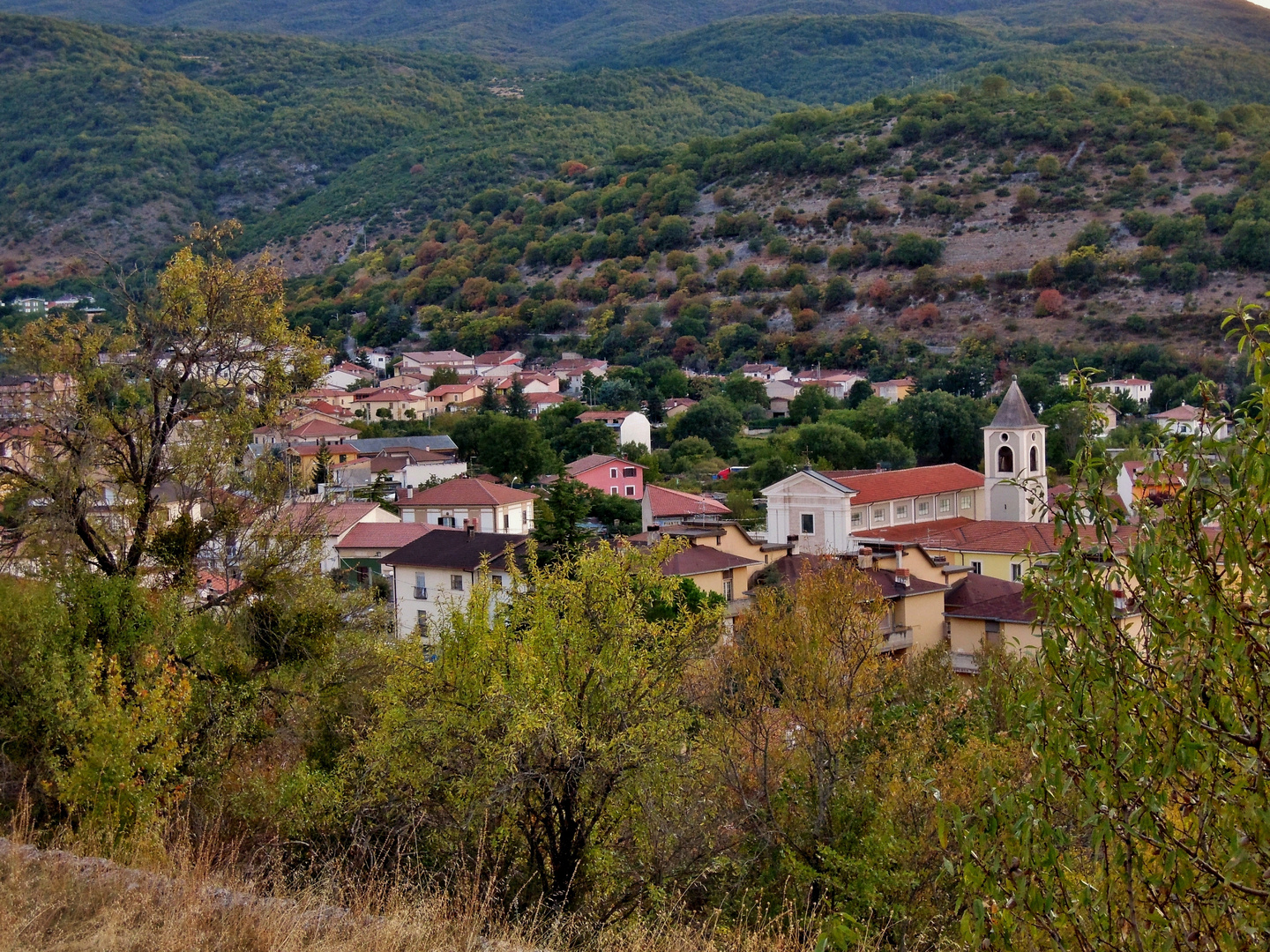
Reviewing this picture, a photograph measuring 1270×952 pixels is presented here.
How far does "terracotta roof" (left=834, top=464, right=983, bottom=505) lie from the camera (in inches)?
1239

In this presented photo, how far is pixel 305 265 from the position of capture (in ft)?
354

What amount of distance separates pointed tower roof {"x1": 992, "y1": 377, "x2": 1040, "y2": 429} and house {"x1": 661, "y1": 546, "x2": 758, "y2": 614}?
1372cm

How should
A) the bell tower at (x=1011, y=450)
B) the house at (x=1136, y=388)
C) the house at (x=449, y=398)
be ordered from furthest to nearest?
the house at (x=449, y=398) → the house at (x=1136, y=388) → the bell tower at (x=1011, y=450)

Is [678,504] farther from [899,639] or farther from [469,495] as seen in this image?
[899,639]

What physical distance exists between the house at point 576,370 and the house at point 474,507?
31708 millimetres

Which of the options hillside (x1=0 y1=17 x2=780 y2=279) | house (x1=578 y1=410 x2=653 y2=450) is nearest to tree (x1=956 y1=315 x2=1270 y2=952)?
house (x1=578 y1=410 x2=653 y2=450)

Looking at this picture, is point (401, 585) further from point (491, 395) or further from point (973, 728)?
point (491, 395)

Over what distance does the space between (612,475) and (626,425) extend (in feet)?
31.5

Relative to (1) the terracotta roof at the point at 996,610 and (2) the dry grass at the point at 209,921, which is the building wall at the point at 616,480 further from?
(2) the dry grass at the point at 209,921

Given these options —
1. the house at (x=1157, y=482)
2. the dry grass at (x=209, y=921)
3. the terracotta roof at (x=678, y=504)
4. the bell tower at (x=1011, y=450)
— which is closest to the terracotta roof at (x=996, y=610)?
the terracotta roof at (x=678, y=504)

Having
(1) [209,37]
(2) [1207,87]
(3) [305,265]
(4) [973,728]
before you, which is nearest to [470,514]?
(4) [973,728]

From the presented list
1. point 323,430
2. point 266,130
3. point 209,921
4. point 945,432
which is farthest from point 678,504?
point 266,130

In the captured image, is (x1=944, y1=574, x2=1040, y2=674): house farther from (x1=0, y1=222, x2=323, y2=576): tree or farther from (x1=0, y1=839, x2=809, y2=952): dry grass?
(x1=0, y1=839, x2=809, y2=952): dry grass

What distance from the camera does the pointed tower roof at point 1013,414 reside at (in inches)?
1406
